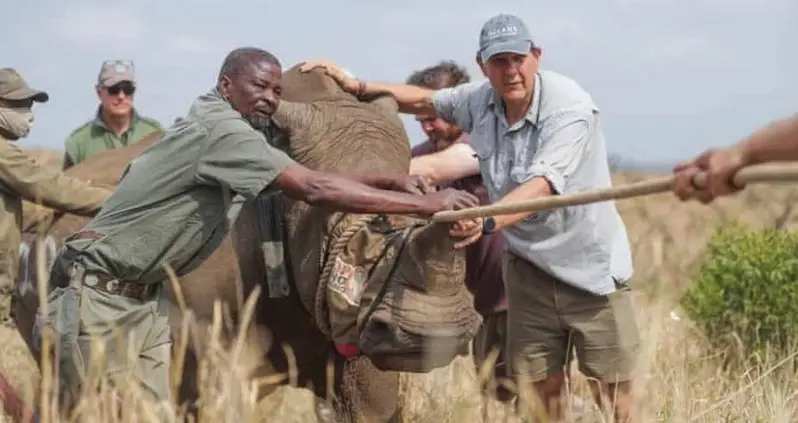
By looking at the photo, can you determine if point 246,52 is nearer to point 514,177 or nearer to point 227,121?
point 227,121

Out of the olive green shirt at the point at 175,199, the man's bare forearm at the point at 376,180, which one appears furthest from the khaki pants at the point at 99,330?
the man's bare forearm at the point at 376,180

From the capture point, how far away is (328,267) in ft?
21.3

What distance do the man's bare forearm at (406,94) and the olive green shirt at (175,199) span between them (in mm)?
1293

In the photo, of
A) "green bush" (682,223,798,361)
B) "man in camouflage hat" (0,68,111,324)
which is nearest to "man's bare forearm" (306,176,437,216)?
"man in camouflage hat" (0,68,111,324)

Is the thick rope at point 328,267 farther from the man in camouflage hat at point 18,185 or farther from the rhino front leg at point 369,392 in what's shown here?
the man in camouflage hat at point 18,185

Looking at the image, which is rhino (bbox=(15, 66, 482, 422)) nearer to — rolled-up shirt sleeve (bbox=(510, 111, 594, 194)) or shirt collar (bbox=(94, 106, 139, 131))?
rolled-up shirt sleeve (bbox=(510, 111, 594, 194))

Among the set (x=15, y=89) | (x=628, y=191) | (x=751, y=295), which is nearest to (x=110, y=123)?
(x=15, y=89)

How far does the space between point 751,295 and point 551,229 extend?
316cm

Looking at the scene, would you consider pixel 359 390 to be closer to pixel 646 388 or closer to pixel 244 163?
pixel 646 388

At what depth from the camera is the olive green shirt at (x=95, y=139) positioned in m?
10.2

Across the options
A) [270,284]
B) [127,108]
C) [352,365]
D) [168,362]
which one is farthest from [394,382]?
[127,108]

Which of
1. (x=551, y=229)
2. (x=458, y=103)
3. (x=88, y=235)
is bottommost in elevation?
(x=551, y=229)

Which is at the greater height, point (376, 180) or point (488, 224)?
point (376, 180)

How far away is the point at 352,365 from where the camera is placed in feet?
24.1
